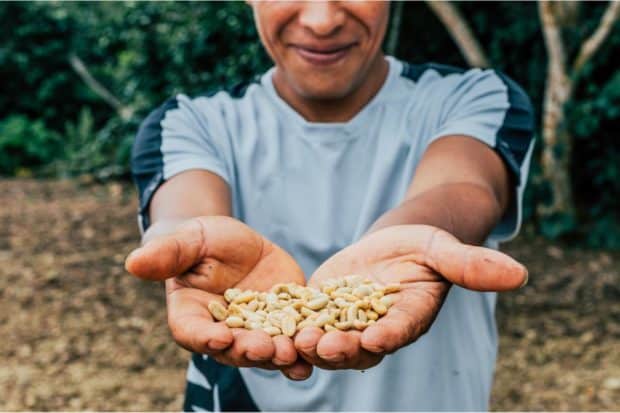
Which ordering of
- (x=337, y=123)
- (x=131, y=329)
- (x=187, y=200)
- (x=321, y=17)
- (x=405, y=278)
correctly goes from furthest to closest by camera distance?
(x=131, y=329), (x=337, y=123), (x=321, y=17), (x=187, y=200), (x=405, y=278)

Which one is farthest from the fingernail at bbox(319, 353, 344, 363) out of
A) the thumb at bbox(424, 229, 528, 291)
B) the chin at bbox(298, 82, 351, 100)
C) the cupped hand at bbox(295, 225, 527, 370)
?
the chin at bbox(298, 82, 351, 100)

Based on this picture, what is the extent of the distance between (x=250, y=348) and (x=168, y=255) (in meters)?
0.24

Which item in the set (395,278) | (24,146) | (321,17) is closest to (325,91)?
(321,17)

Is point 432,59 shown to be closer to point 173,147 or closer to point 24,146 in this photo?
point 173,147

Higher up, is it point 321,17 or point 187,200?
point 321,17

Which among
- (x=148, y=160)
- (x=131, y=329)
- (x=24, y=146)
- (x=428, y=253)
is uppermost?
(x=148, y=160)

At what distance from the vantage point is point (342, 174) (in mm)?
2021

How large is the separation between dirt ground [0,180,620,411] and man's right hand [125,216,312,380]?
2361mm

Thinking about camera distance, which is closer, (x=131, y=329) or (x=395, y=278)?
(x=395, y=278)

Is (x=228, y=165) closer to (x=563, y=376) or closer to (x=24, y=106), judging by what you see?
(x=563, y=376)

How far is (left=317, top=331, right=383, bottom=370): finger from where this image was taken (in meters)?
1.43

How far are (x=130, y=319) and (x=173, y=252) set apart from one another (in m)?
3.30

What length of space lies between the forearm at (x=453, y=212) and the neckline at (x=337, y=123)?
12.1 inches

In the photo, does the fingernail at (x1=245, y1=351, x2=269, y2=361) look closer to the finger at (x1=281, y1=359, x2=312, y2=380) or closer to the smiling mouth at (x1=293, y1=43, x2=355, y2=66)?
the finger at (x1=281, y1=359, x2=312, y2=380)
